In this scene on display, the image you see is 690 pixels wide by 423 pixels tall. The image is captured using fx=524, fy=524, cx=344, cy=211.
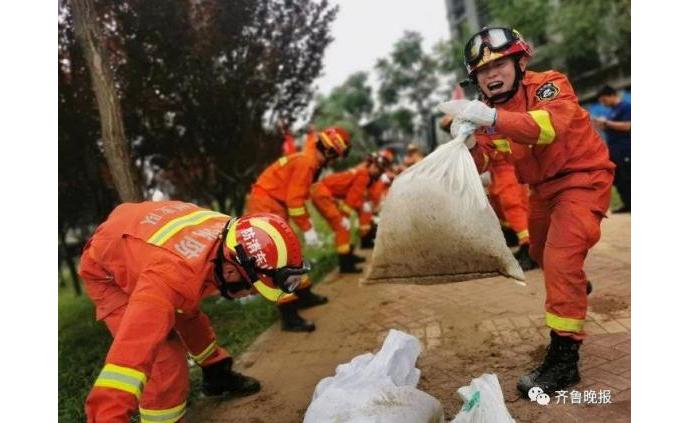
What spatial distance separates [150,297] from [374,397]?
86 cm

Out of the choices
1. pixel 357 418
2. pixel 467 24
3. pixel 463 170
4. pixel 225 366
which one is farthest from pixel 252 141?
pixel 467 24

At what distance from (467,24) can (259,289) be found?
789 centimetres

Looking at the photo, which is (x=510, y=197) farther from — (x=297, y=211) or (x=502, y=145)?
(x=502, y=145)

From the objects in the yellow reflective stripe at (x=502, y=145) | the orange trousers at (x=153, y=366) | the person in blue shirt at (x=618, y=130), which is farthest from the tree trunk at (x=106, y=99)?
the person in blue shirt at (x=618, y=130)

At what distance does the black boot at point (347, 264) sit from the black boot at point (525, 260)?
1.75 metres

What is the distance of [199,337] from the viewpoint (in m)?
2.77

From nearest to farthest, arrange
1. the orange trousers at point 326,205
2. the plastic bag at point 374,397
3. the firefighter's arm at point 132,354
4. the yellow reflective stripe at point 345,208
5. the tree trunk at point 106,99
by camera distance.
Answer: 1. the firefighter's arm at point 132,354
2. the plastic bag at point 374,397
3. the tree trunk at point 106,99
4. the orange trousers at point 326,205
5. the yellow reflective stripe at point 345,208

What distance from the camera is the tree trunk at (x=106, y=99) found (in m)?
3.36

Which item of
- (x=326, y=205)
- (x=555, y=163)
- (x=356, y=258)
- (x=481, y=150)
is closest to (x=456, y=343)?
(x=481, y=150)

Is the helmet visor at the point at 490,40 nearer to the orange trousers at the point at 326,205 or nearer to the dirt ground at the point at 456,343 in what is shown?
the dirt ground at the point at 456,343

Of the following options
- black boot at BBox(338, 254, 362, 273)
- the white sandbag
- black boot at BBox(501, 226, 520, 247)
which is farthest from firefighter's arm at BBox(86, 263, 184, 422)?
black boot at BBox(501, 226, 520, 247)

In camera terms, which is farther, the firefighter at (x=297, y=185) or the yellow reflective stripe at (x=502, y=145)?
the firefighter at (x=297, y=185)

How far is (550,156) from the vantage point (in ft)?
7.79

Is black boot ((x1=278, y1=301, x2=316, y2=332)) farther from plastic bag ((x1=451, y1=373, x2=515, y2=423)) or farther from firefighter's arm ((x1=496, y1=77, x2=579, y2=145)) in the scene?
firefighter's arm ((x1=496, y1=77, x2=579, y2=145))
